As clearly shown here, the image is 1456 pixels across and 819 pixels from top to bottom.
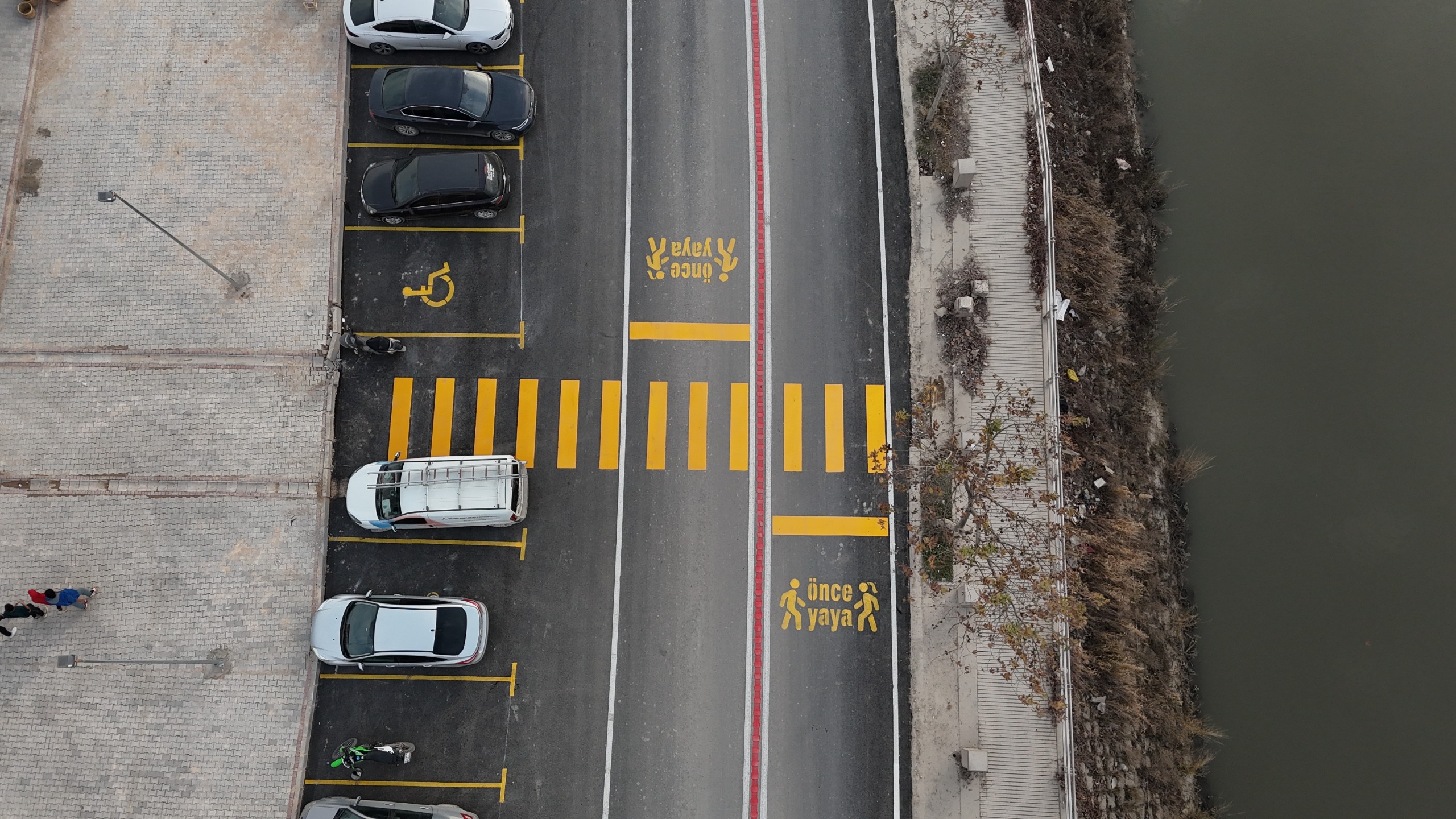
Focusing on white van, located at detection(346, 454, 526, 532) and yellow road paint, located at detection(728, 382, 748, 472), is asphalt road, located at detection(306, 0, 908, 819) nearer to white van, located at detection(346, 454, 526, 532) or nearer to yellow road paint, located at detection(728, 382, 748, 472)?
yellow road paint, located at detection(728, 382, 748, 472)

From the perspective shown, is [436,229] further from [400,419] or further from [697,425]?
[697,425]

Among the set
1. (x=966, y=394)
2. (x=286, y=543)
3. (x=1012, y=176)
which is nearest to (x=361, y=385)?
(x=286, y=543)

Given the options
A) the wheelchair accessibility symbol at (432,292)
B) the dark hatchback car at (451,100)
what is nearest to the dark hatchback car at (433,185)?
the dark hatchback car at (451,100)

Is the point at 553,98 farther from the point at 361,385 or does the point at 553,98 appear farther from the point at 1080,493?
the point at 1080,493

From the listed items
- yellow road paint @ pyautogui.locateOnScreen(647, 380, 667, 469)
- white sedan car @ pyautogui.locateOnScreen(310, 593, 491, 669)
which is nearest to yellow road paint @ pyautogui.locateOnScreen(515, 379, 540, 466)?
yellow road paint @ pyautogui.locateOnScreen(647, 380, 667, 469)

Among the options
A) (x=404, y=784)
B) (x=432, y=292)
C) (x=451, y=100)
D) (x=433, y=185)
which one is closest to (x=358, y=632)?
(x=404, y=784)

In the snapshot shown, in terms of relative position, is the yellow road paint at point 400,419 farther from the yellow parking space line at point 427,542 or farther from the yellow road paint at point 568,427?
the yellow road paint at point 568,427

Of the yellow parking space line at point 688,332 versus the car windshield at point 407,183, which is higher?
the car windshield at point 407,183
